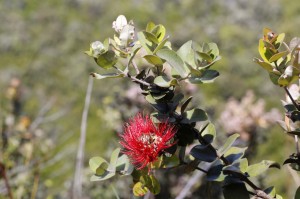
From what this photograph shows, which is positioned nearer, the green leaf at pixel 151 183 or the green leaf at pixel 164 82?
the green leaf at pixel 164 82

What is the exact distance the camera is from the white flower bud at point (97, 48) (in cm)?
64

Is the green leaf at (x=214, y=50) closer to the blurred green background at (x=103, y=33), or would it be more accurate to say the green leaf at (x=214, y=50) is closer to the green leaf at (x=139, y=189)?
the green leaf at (x=139, y=189)

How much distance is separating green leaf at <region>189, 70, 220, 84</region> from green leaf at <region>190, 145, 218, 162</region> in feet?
0.32

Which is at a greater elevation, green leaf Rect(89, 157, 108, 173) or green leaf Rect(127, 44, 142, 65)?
green leaf Rect(127, 44, 142, 65)

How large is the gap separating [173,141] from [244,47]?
20445 mm

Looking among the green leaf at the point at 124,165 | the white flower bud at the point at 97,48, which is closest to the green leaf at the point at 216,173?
the green leaf at the point at 124,165

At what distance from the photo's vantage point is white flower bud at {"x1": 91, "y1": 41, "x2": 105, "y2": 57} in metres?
0.64

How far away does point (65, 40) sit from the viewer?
1878 centimetres

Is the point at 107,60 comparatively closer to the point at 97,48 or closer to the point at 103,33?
the point at 97,48

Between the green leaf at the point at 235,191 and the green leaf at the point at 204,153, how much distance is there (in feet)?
0.14

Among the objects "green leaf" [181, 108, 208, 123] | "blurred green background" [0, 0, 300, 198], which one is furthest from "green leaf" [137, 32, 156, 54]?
"blurred green background" [0, 0, 300, 198]

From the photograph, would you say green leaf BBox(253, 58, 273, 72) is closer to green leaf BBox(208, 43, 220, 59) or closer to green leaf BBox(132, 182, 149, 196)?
green leaf BBox(208, 43, 220, 59)

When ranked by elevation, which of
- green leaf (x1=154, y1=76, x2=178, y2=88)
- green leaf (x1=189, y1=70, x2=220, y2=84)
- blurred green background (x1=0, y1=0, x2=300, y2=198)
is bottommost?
blurred green background (x1=0, y1=0, x2=300, y2=198)

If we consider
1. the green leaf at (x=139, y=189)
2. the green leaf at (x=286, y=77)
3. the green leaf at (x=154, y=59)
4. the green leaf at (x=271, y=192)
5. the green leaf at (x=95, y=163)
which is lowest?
the green leaf at (x=139, y=189)
